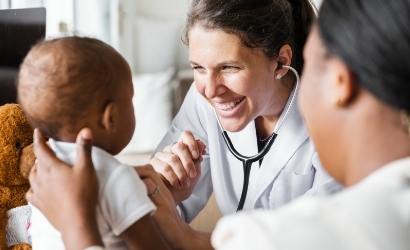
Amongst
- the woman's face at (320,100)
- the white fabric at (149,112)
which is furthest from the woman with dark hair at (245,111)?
the white fabric at (149,112)

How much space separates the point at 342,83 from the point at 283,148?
2.64ft

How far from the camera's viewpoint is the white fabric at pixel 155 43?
4141mm

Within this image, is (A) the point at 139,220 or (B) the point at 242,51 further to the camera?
(B) the point at 242,51

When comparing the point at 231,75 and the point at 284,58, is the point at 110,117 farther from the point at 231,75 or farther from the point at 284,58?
the point at 284,58

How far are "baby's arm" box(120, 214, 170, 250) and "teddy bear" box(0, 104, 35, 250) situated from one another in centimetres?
31

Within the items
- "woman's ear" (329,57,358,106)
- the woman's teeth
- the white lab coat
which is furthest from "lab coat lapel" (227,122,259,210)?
"woman's ear" (329,57,358,106)

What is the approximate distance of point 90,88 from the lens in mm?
926

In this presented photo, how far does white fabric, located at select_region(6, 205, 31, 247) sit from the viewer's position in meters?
1.18

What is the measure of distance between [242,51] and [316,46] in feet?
2.07

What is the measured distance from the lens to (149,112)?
150 inches

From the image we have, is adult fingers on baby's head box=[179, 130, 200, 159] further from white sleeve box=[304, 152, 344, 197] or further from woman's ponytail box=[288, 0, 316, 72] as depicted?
woman's ponytail box=[288, 0, 316, 72]


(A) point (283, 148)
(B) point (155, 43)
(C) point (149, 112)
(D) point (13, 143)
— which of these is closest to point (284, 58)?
(A) point (283, 148)

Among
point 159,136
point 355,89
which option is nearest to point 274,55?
point 355,89

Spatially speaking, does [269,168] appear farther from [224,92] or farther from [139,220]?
[139,220]
